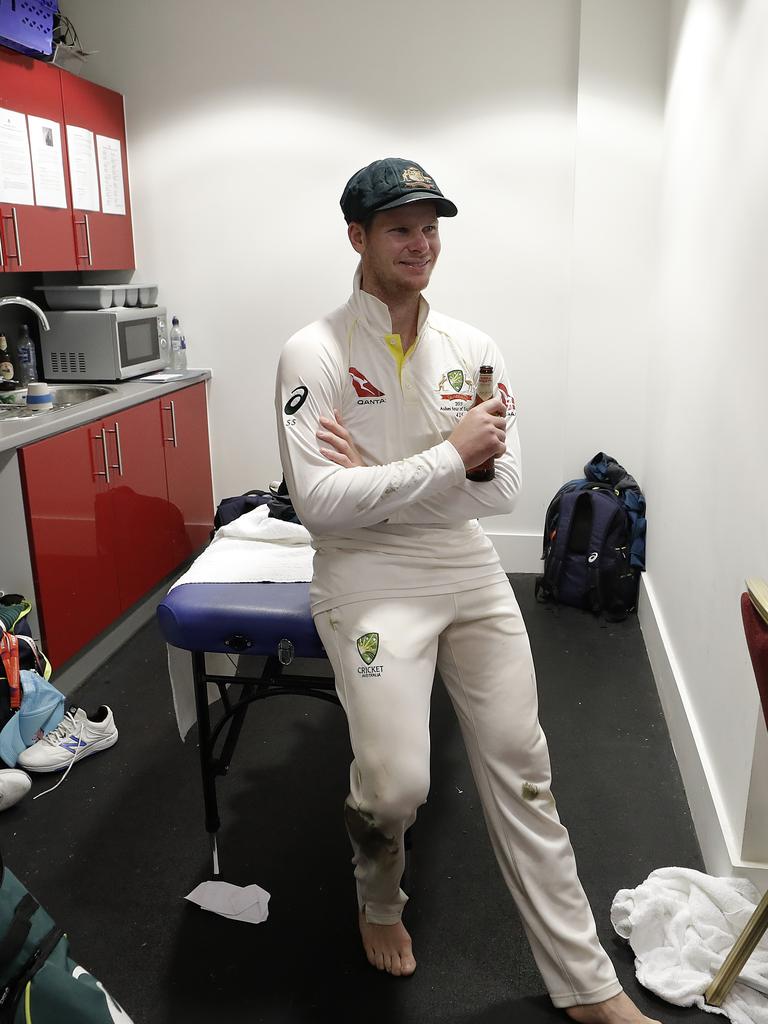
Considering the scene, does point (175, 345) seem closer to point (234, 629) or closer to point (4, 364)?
point (4, 364)

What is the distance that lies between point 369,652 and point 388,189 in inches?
35.4

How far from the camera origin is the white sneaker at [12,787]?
2287 millimetres

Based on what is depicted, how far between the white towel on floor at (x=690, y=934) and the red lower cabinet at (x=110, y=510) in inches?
73.7

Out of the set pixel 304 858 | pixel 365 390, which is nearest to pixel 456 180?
pixel 365 390

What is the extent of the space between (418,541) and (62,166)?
7.78 feet

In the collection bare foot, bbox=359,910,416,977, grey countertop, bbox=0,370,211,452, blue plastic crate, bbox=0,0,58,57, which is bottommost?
bare foot, bbox=359,910,416,977

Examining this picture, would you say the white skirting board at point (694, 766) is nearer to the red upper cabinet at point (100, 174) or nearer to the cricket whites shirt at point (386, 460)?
the cricket whites shirt at point (386, 460)

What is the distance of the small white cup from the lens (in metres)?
3.07

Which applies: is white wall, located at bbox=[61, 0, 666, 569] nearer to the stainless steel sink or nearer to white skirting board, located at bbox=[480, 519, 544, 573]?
white skirting board, located at bbox=[480, 519, 544, 573]

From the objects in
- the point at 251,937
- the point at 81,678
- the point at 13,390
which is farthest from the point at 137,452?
the point at 251,937

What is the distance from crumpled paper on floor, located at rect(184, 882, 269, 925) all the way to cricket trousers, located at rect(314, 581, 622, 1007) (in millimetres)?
293

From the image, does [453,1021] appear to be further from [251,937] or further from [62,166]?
[62,166]

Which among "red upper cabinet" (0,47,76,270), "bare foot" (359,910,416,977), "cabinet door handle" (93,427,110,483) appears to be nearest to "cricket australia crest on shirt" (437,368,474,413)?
"bare foot" (359,910,416,977)

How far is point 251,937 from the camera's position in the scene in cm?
188
